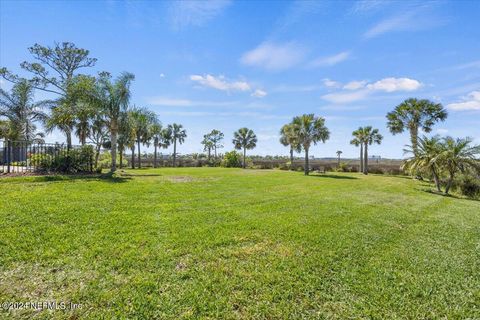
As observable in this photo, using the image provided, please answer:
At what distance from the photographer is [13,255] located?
374 cm

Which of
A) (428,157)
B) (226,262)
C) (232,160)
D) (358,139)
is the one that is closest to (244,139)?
(232,160)

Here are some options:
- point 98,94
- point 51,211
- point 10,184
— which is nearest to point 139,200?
point 51,211

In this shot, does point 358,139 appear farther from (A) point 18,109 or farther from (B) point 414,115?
(A) point 18,109

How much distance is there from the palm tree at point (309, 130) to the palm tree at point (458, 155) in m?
11.8

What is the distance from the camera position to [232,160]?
1638 inches

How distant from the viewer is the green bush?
137 ft

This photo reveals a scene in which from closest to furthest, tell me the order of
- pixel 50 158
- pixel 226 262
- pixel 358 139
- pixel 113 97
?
pixel 226 262 → pixel 50 158 → pixel 113 97 → pixel 358 139

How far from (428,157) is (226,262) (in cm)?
1877

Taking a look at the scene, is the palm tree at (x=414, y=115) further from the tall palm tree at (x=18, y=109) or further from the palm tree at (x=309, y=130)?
the tall palm tree at (x=18, y=109)

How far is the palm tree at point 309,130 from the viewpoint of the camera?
87.1ft

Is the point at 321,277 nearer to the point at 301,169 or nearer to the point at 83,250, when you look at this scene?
the point at 83,250

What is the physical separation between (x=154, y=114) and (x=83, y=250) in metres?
17.7

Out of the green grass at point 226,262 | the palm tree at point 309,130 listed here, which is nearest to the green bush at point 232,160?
the palm tree at point 309,130

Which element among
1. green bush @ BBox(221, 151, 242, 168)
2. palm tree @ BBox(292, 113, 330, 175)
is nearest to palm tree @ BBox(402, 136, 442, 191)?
palm tree @ BBox(292, 113, 330, 175)
